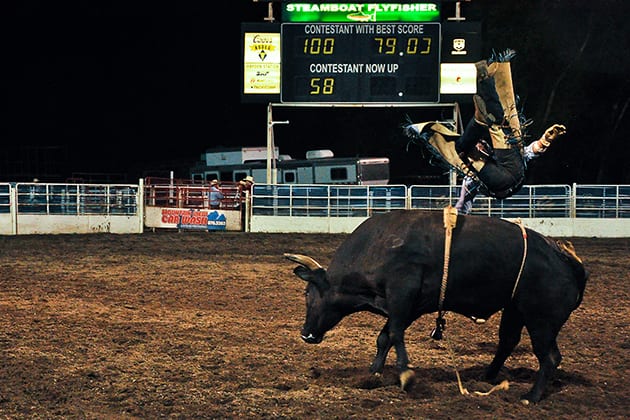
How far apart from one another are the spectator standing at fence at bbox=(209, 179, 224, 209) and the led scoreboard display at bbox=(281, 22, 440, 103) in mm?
3195

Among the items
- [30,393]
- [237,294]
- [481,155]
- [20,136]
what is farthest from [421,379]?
[20,136]

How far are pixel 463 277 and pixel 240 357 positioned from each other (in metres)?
2.24

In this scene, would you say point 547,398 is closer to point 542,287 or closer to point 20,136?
point 542,287

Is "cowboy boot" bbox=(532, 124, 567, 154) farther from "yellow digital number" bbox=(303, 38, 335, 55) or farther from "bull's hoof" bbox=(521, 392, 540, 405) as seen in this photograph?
"yellow digital number" bbox=(303, 38, 335, 55)

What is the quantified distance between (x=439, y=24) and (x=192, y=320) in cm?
1355

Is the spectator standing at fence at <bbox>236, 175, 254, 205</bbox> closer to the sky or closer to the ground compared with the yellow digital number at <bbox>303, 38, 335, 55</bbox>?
closer to the ground

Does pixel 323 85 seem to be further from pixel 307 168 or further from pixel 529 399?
pixel 529 399

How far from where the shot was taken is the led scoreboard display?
65.2 feet

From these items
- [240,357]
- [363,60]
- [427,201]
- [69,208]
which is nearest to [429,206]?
[427,201]

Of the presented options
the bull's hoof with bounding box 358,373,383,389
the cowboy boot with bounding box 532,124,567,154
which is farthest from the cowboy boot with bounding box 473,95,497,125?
the bull's hoof with bounding box 358,373,383,389

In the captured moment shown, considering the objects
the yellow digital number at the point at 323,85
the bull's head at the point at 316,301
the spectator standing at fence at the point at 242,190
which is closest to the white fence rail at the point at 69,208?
the spectator standing at fence at the point at 242,190

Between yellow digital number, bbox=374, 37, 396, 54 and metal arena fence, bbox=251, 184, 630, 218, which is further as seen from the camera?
metal arena fence, bbox=251, 184, 630, 218

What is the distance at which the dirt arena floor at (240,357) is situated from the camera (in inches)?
212

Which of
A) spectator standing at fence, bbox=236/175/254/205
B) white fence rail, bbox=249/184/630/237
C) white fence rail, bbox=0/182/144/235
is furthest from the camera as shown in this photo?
spectator standing at fence, bbox=236/175/254/205
